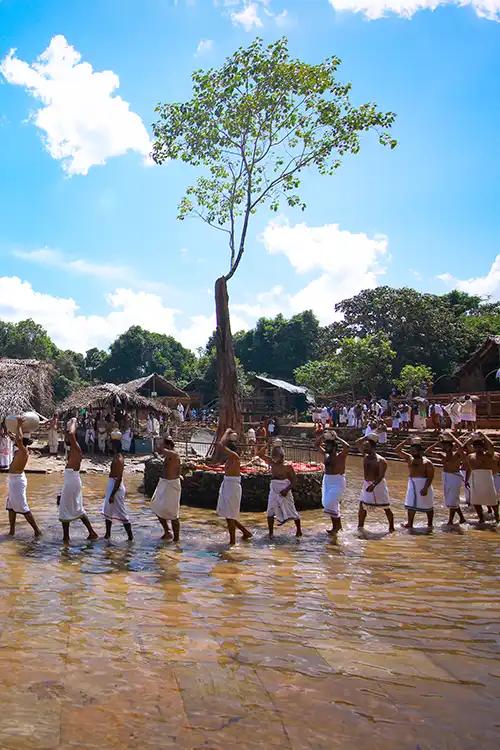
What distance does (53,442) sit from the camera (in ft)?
76.2

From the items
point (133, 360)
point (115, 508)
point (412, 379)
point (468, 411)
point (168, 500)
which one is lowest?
point (115, 508)

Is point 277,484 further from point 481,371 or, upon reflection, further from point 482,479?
point 481,371

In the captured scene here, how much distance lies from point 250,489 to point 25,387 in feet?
45.5

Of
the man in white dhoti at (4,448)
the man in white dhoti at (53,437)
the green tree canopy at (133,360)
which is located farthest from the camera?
A: the green tree canopy at (133,360)

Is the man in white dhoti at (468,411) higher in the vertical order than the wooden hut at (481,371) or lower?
lower

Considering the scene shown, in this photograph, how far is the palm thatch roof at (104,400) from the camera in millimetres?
24719

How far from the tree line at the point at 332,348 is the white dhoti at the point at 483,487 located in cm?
2215

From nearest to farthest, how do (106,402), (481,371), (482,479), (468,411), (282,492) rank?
(282,492), (482,479), (468,411), (106,402), (481,371)

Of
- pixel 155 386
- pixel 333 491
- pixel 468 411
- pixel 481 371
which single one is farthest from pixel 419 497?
pixel 155 386

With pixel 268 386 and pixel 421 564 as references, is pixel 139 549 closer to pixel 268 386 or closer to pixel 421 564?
pixel 421 564

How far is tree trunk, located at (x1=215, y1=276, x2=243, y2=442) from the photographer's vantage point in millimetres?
16062

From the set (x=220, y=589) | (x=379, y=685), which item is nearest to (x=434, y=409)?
(x=220, y=589)

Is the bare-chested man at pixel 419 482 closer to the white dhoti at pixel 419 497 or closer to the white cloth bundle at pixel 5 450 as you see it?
the white dhoti at pixel 419 497

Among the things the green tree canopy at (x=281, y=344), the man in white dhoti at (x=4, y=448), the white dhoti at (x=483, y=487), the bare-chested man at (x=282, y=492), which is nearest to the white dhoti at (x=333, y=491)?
the bare-chested man at (x=282, y=492)
